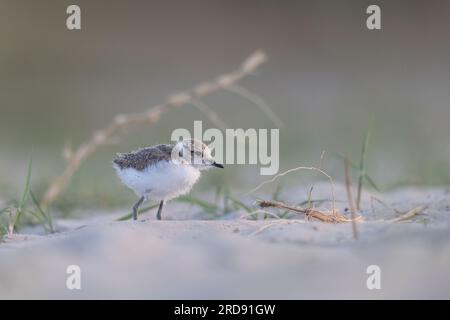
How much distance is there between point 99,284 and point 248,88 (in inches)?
390

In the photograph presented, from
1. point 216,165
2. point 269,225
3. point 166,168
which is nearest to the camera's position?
point 269,225

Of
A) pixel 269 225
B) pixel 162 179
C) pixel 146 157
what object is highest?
pixel 146 157

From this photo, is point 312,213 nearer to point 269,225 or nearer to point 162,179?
point 269,225

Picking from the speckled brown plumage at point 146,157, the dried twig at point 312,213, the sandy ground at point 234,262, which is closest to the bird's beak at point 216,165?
the speckled brown plumage at point 146,157

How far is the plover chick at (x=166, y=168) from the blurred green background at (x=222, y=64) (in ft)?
17.5

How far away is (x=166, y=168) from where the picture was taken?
3.99 meters

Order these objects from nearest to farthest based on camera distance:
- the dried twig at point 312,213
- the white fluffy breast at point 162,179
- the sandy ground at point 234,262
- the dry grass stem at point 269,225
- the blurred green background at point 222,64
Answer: the sandy ground at point 234,262, the dry grass stem at point 269,225, the dried twig at point 312,213, the white fluffy breast at point 162,179, the blurred green background at point 222,64

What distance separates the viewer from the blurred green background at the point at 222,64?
10523 millimetres

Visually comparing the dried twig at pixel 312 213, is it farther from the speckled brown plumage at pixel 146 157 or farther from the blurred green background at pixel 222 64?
the blurred green background at pixel 222 64

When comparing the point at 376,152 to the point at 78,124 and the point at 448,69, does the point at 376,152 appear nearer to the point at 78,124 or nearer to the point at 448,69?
the point at 78,124

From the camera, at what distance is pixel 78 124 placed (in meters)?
10.3

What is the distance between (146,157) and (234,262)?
126 centimetres

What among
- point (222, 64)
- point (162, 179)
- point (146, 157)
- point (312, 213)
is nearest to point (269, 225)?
point (312, 213)

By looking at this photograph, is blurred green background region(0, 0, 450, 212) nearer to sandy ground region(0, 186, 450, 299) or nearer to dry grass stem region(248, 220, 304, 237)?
dry grass stem region(248, 220, 304, 237)
